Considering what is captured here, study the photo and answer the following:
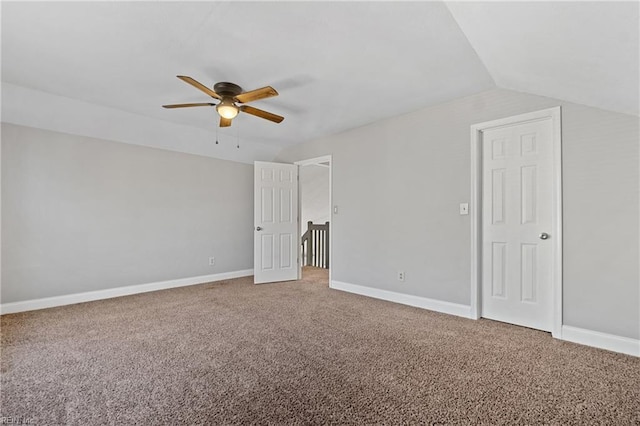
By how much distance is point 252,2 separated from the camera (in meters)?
1.87

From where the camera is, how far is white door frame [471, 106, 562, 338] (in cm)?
275

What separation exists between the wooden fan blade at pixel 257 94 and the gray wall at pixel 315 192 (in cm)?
392

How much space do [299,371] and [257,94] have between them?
2.27 meters

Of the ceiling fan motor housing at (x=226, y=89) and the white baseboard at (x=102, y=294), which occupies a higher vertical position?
the ceiling fan motor housing at (x=226, y=89)

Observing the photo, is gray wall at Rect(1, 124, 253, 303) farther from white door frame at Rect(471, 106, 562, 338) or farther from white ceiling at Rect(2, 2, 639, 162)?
white door frame at Rect(471, 106, 562, 338)

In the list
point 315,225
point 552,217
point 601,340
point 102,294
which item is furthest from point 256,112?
point 315,225

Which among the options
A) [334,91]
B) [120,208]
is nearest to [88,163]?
[120,208]

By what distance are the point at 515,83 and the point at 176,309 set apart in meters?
4.29

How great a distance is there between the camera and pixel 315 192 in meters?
7.98

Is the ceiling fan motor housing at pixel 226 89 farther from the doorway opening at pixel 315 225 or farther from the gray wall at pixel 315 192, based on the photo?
the gray wall at pixel 315 192

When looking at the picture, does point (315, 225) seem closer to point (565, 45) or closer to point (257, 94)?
point (257, 94)

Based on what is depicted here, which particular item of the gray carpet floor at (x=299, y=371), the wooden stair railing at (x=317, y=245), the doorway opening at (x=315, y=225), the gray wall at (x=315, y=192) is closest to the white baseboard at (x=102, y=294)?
the gray carpet floor at (x=299, y=371)

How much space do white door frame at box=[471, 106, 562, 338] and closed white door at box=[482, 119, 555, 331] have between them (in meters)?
0.05

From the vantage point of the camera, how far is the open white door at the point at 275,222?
509 centimetres
